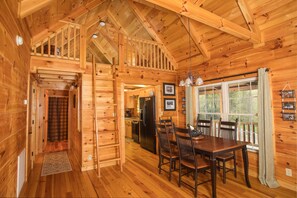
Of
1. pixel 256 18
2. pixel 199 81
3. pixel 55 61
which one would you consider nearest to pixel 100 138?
pixel 55 61

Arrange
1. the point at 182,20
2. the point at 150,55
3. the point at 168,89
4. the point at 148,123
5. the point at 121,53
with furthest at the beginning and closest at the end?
the point at 148,123 < the point at 168,89 < the point at 150,55 < the point at 121,53 < the point at 182,20

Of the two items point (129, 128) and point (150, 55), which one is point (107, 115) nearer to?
point (150, 55)

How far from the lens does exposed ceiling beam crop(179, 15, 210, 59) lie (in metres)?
3.97

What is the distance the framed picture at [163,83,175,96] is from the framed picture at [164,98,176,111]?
0.61ft

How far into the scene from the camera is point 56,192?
2809 millimetres

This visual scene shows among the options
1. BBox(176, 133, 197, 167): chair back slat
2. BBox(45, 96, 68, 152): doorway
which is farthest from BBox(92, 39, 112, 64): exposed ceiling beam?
BBox(176, 133, 197, 167): chair back slat

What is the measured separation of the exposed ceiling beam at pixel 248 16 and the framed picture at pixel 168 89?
8.44ft

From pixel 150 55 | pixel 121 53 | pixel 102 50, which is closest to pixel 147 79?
pixel 150 55

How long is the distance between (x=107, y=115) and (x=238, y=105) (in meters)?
3.10

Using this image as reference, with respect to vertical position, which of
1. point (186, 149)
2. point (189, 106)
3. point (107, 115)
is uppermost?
point (189, 106)

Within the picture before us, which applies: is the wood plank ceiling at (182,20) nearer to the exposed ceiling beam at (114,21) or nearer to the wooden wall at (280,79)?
the exposed ceiling beam at (114,21)

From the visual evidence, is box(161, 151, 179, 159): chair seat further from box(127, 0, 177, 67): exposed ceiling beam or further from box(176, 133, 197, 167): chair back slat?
box(127, 0, 177, 67): exposed ceiling beam

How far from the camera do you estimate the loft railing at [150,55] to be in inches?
192

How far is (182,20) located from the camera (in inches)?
154
